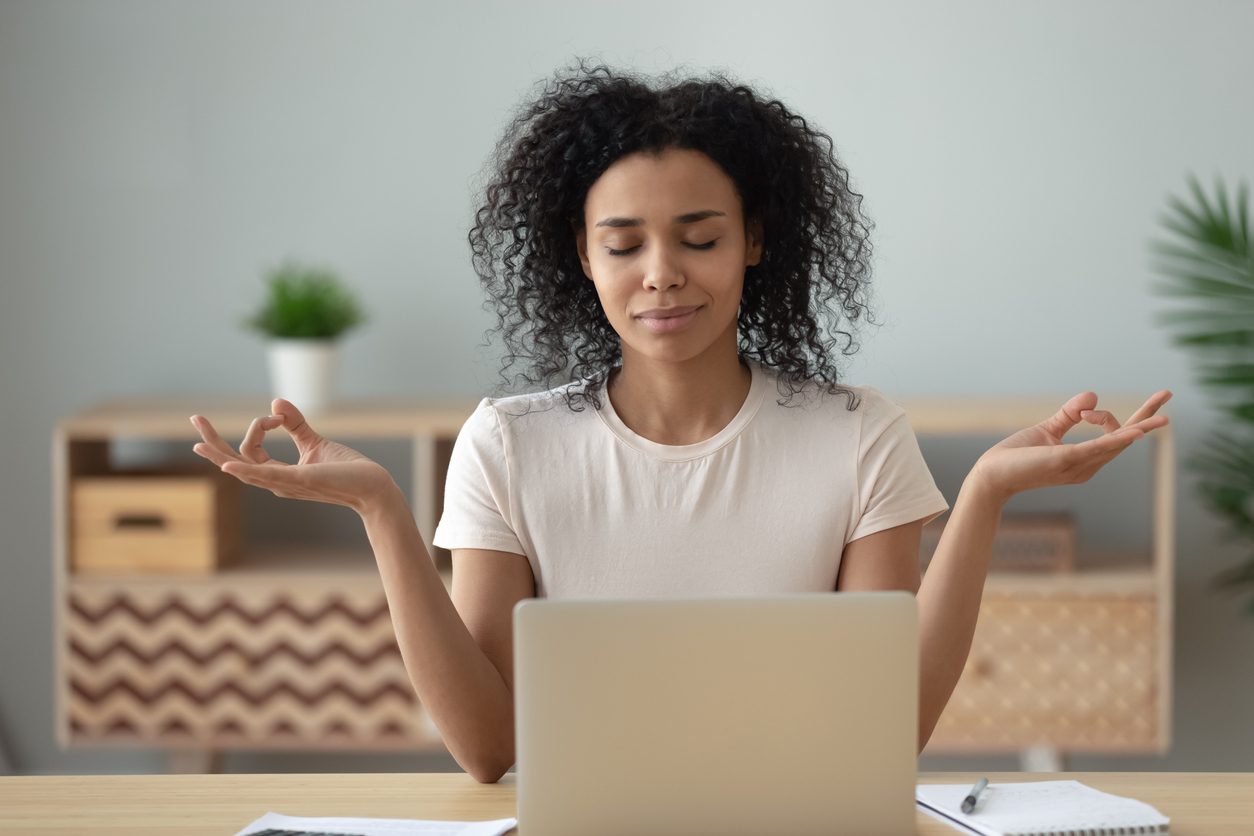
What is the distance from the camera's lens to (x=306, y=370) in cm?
301

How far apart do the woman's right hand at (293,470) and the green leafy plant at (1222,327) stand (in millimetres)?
2102

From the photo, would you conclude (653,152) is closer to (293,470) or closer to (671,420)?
(671,420)

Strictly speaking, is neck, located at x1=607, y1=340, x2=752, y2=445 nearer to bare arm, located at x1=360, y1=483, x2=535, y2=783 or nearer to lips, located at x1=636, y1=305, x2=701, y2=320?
lips, located at x1=636, y1=305, x2=701, y2=320

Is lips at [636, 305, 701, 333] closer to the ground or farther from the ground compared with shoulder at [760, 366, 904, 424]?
farther from the ground

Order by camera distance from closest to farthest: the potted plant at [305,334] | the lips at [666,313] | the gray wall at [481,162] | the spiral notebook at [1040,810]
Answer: the spiral notebook at [1040,810]
the lips at [666,313]
the potted plant at [305,334]
the gray wall at [481,162]

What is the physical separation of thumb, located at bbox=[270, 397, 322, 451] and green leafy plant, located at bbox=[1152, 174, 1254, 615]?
2092 mm

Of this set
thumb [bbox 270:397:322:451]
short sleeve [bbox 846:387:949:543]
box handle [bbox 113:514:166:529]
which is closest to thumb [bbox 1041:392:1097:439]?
short sleeve [bbox 846:387:949:543]

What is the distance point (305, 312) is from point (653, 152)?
5.22 feet

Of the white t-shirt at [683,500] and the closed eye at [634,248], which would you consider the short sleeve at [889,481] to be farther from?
the closed eye at [634,248]

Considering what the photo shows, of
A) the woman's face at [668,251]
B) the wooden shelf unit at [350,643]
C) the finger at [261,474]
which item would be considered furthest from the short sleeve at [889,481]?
the wooden shelf unit at [350,643]

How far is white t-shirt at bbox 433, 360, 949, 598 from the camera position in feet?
5.32

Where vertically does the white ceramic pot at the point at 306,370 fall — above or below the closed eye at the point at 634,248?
below

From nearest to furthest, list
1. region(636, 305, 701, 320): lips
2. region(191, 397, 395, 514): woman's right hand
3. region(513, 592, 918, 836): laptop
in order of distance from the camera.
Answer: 1. region(513, 592, 918, 836): laptop
2. region(191, 397, 395, 514): woman's right hand
3. region(636, 305, 701, 320): lips

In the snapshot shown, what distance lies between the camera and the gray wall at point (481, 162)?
3.17m
